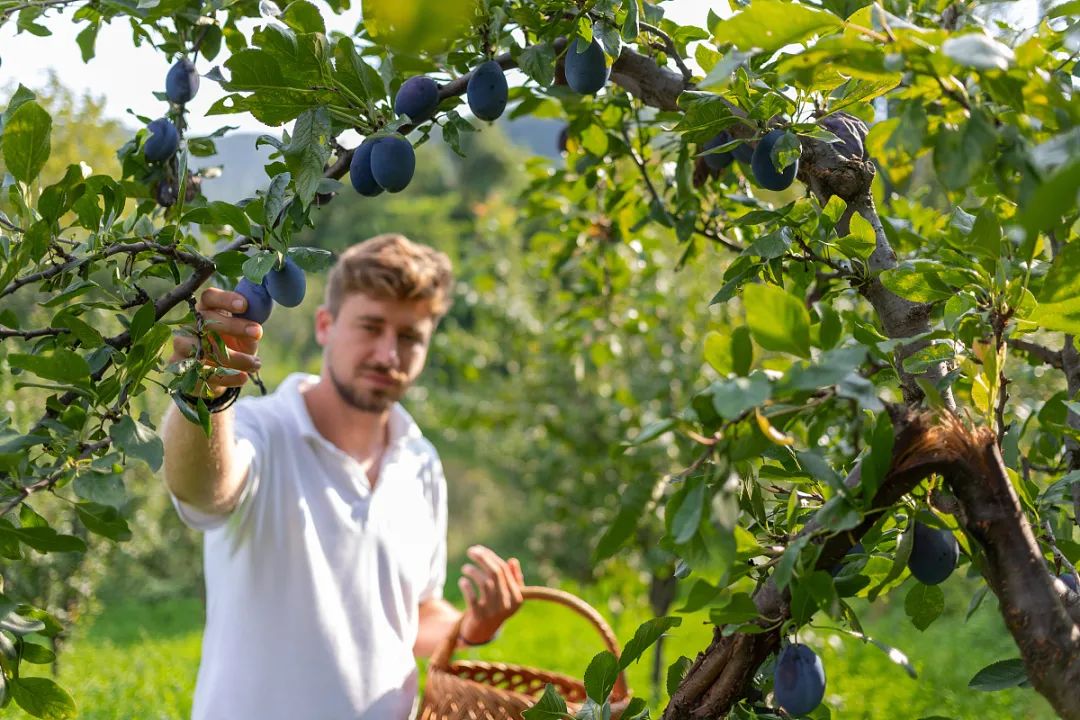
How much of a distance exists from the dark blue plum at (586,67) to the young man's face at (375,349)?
57.0 inches

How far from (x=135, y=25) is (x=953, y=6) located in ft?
4.15

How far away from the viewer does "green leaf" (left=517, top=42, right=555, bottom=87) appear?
1.10m

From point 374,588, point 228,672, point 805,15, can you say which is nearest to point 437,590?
point 374,588

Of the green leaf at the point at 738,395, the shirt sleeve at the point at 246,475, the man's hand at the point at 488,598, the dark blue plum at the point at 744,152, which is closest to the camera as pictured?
the green leaf at the point at 738,395

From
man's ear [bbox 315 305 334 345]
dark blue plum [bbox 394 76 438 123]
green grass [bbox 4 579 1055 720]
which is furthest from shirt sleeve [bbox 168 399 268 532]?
dark blue plum [bbox 394 76 438 123]

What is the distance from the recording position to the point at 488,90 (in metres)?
1.12

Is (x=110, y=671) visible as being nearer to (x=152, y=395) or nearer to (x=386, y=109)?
(x=152, y=395)

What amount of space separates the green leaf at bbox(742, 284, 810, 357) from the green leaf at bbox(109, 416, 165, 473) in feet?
2.01

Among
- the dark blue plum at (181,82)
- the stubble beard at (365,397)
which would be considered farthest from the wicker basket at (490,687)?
the dark blue plum at (181,82)

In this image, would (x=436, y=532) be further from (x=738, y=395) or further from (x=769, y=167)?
(x=738, y=395)

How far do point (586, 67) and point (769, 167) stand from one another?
0.24 metres

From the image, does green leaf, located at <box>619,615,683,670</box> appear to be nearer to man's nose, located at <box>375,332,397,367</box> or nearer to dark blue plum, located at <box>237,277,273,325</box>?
dark blue plum, located at <box>237,277,273,325</box>

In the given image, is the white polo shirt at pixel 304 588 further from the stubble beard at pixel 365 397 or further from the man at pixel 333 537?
the stubble beard at pixel 365 397

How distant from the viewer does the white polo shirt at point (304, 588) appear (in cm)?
208
